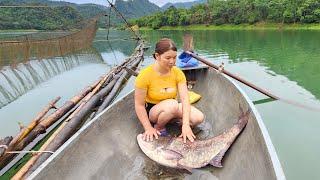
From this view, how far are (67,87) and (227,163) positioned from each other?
1000cm

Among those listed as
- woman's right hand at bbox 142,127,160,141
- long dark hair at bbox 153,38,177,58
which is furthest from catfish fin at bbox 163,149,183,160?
long dark hair at bbox 153,38,177,58

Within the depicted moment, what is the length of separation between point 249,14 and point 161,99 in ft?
218

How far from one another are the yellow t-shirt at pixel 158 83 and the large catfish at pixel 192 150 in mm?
555

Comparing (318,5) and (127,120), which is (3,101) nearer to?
(127,120)

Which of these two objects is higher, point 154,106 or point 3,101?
point 154,106

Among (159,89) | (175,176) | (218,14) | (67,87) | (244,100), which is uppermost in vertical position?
(159,89)

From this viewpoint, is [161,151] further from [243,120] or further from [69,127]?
[69,127]

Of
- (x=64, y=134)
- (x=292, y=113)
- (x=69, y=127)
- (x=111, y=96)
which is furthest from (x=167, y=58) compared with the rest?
(x=111, y=96)

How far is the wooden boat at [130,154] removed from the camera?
3.46 meters

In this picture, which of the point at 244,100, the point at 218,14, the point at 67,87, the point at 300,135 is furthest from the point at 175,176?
the point at 218,14

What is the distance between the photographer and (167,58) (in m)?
4.36

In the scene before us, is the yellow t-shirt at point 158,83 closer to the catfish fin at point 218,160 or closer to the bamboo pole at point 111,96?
the catfish fin at point 218,160

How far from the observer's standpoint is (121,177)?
4371 mm

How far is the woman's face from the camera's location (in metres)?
4.32
